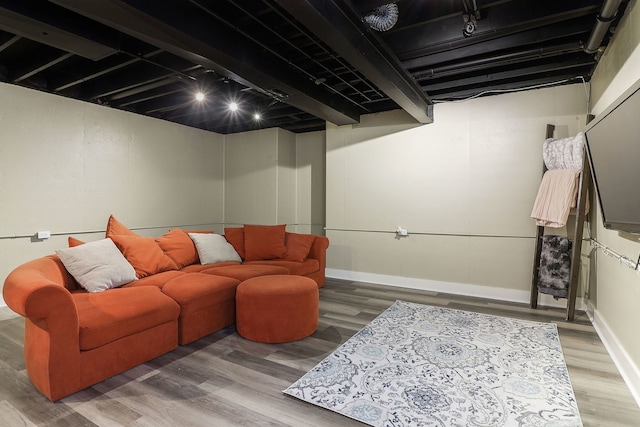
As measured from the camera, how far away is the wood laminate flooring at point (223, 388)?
1.84 metres

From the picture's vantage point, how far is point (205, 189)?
20.0 feet

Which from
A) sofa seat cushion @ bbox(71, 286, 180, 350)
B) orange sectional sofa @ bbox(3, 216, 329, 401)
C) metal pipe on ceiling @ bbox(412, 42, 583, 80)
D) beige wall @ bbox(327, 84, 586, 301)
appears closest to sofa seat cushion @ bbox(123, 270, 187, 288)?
orange sectional sofa @ bbox(3, 216, 329, 401)

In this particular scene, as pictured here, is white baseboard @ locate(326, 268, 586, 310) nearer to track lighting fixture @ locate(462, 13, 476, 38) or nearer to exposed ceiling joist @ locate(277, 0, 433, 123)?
exposed ceiling joist @ locate(277, 0, 433, 123)

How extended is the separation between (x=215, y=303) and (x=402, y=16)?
9.96ft

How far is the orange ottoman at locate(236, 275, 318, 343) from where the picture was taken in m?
2.84

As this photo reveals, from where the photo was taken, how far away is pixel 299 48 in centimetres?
301

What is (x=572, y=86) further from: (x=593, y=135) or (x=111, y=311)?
(x=111, y=311)

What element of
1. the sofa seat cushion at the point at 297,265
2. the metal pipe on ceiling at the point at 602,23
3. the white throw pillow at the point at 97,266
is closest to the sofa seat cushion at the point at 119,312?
the white throw pillow at the point at 97,266

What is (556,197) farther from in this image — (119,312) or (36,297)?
(36,297)

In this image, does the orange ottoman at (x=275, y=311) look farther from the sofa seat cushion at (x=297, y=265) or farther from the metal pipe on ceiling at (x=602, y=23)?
the metal pipe on ceiling at (x=602, y=23)

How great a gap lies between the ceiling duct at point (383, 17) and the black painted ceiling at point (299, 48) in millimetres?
16

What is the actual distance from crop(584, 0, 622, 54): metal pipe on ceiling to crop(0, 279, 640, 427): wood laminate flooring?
258 centimetres

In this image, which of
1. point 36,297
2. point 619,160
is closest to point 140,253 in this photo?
point 36,297

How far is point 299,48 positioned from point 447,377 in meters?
3.00
